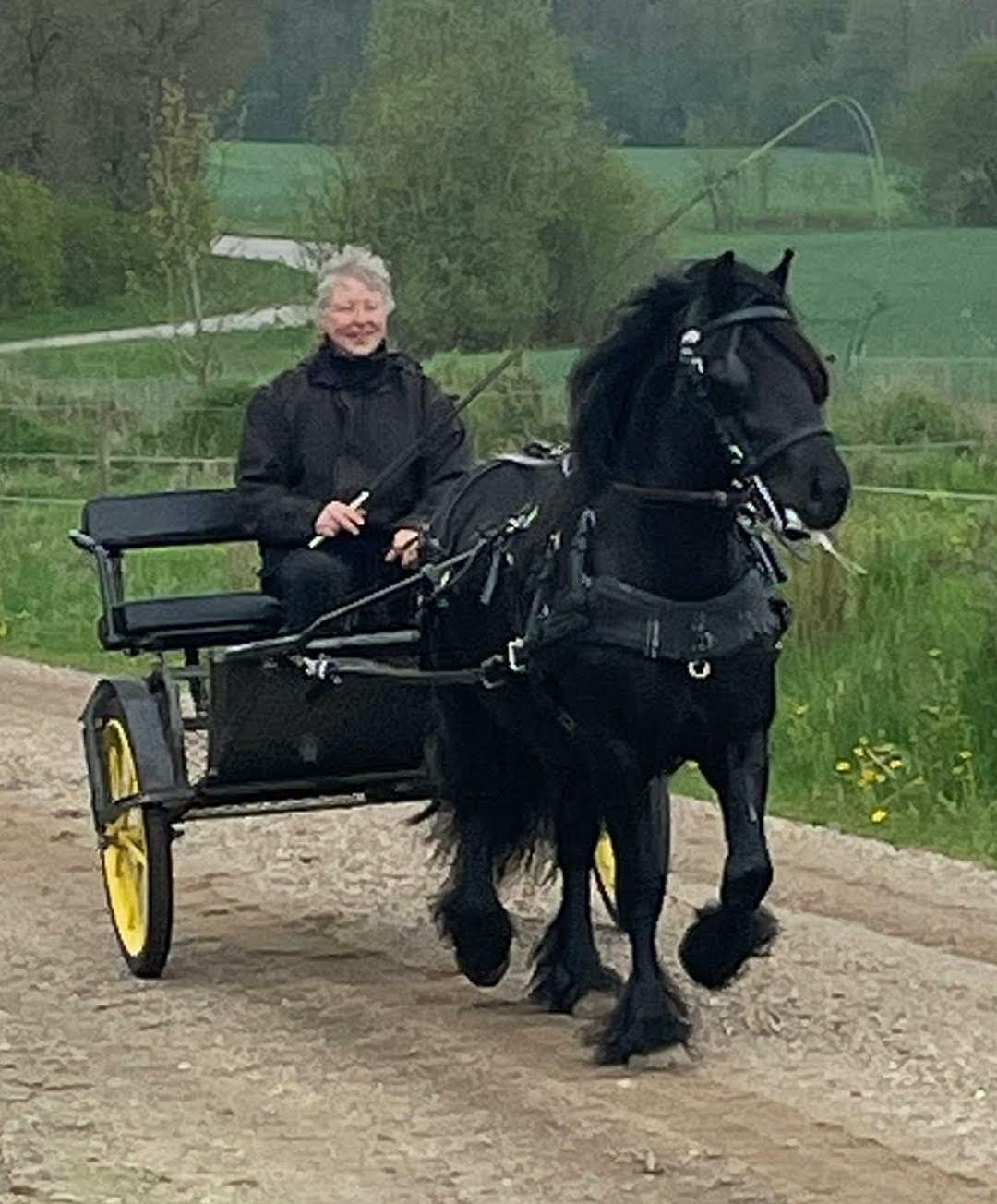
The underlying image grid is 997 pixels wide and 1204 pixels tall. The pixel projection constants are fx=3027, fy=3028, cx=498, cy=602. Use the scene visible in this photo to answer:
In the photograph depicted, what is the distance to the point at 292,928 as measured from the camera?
8398 mm

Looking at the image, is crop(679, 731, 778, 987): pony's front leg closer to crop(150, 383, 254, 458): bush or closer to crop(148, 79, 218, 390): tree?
crop(150, 383, 254, 458): bush

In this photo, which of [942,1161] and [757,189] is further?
[757,189]

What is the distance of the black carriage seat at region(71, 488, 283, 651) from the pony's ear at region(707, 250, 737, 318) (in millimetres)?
2021

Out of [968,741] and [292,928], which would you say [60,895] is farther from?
[968,741]

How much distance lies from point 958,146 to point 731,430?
1878 cm

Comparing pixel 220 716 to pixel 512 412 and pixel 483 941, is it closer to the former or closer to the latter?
pixel 483 941

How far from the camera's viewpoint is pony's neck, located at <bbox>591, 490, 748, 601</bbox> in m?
6.53

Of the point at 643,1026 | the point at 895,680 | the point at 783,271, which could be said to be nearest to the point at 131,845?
the point at 643,1026

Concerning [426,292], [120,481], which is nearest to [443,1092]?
[120,481]

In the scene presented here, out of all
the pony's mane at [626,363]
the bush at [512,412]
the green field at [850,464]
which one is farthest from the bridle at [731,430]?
the bush at [512,412]

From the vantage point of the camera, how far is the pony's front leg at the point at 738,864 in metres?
6.57

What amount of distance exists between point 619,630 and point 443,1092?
3.45ft

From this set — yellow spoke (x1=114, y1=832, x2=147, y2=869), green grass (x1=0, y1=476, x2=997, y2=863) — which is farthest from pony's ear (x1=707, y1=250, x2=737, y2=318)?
green grass (x1=0, y1=476, x2=997, y2=863)

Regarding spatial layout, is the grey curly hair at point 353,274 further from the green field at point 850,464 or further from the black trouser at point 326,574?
the green field at point 850,464
